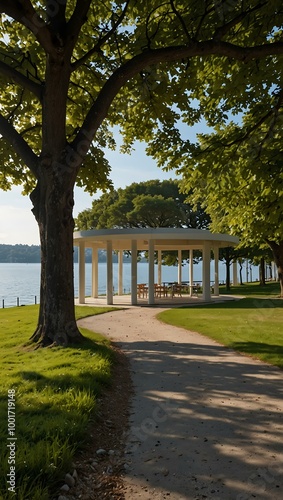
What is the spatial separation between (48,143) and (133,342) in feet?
19.7

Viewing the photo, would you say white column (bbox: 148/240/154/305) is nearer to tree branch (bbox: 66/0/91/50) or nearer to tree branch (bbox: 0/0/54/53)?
tree branch (bbox: 66/0/91/50)

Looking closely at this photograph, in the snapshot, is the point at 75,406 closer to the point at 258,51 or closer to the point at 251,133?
the point at 258,51

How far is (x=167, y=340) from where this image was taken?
11805mm

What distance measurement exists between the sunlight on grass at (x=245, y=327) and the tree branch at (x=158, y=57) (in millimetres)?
6436

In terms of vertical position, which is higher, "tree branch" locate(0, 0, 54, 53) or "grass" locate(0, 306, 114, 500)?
"tree branch" locate(0, 0, 54, 53)

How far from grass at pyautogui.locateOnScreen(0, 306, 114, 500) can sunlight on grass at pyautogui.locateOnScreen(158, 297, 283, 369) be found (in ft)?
12.4

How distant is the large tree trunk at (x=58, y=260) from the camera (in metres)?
9.13

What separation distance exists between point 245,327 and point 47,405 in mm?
10242

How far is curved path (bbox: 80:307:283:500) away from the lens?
11.9ft

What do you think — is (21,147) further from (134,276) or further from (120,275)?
(120,275)

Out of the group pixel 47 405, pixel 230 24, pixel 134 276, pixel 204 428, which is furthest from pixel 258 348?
pixel 134 276

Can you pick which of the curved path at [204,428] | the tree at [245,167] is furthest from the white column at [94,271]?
the curved path at [204,428]

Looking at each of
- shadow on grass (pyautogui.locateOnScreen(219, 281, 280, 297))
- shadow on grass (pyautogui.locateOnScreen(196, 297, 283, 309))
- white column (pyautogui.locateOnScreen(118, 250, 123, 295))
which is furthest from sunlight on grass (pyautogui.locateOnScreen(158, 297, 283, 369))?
white column (pyautogui.locateOnScreen(118, 250, 123, 295))

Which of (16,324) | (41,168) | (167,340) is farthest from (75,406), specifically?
(16,324)
